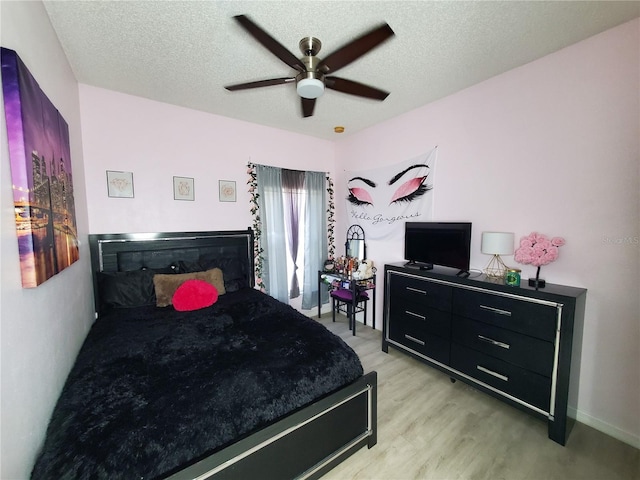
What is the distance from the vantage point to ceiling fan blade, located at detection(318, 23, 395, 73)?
1.30m

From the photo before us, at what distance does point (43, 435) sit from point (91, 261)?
5.74 ft

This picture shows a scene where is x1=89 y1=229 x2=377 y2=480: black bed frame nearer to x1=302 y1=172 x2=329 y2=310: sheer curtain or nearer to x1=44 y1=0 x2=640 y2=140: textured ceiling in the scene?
x1=44 y1=0 x2=640 y2=140: textured ceiling

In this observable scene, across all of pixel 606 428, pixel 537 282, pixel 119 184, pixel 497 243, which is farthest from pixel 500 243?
pixel 119 184

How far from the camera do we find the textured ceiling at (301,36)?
1520 mm

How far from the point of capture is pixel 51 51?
63.2 inches

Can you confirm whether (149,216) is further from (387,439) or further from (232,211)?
(387,439)

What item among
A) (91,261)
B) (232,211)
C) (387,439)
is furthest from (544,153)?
(91,261)

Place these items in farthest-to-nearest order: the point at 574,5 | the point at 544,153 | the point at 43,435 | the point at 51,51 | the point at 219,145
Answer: the point at 219,145 → the point at 544,153 → the point at 51,51 → the point at 574,5 → the point at 43,435

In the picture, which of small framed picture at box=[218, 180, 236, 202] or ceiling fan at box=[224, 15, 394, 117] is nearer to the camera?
ceiling fan at box=[224, 15, 394, 117]

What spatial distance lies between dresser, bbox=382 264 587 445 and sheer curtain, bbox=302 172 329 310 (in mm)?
1465

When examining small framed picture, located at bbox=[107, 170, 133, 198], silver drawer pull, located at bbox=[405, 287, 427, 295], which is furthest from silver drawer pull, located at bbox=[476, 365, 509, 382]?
small framed picture, located at bbox=[107, 170, 133, 198]

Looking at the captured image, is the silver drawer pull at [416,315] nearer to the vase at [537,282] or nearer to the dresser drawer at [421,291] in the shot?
the dresser drawer at [421,291]

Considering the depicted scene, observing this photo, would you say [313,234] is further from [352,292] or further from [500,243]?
[500,243]

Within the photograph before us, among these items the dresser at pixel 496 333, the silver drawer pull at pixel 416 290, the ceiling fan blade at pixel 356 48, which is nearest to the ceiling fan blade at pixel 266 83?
the ceiling fan blade at pixel 356 48
